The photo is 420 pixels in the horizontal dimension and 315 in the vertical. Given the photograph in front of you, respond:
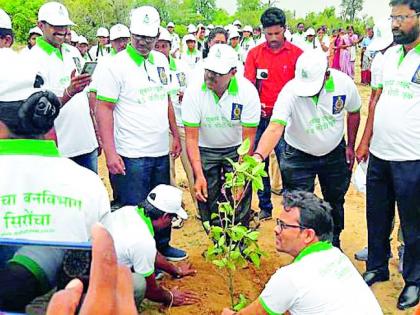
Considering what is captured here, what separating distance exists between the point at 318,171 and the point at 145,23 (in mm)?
1764

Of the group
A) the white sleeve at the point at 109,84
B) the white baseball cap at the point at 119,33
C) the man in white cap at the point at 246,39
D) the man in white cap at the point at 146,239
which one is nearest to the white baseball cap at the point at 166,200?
the man in white cap at the point at 146,239

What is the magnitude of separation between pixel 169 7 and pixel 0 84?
139 feet

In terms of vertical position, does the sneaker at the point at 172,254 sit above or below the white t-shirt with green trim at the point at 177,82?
below

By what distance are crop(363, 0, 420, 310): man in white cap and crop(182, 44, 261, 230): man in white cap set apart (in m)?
1.00

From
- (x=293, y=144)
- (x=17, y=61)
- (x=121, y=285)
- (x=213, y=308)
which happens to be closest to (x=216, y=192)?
(x=293, y=144)

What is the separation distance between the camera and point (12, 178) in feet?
6.05

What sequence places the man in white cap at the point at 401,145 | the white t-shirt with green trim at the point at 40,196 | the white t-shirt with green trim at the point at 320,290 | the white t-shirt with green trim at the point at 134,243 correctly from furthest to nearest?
1. the man in white cap at the point at 401,145
2. the white t-shirt with green trim at the point at 134,243
3. the white t-shirt with green trim at the point at 320,290
4. the white t-shirt with green trim at the point at 40,196

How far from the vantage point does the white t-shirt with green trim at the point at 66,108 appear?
4.36m

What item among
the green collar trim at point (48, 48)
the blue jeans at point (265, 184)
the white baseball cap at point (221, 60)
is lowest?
the blue jeans at point (265, 184)

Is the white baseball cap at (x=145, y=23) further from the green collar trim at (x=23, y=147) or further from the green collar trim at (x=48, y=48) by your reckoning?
the green collar trim at (x=23, y=147)

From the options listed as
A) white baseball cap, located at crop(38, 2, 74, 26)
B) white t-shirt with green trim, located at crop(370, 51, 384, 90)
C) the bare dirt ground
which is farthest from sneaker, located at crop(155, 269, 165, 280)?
white t-shirt with green trim, located at crop(370, 51, 384, 90)

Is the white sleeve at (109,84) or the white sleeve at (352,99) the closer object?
the white sleeve at (109,84)

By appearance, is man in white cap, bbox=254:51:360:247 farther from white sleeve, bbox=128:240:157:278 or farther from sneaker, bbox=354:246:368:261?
white sleeve, bbox=128:240:157:278

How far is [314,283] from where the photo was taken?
2592 mm
